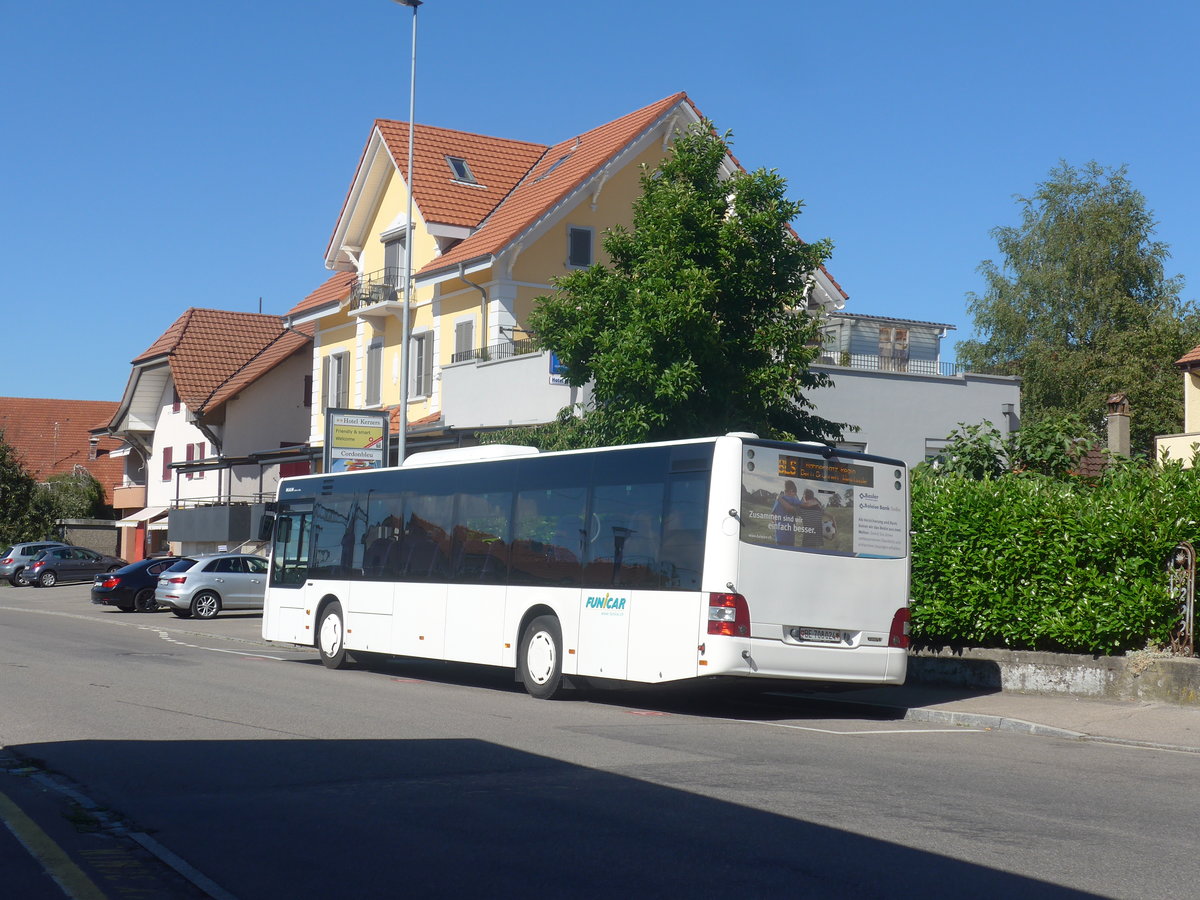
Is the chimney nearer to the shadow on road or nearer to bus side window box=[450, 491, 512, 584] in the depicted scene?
bus side window box=[450, 491, 512, 584]

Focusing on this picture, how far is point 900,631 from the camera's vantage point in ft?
50.5

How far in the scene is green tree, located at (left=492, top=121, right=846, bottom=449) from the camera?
794 inches

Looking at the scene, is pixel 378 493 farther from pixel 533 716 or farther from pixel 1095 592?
pixel 1095 592

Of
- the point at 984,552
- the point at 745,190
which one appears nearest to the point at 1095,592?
the point at 984,552

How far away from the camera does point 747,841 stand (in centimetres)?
747

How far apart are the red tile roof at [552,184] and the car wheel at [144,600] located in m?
11.7

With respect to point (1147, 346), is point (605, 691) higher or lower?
lower

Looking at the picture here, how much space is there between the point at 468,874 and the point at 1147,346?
5164 centimetres

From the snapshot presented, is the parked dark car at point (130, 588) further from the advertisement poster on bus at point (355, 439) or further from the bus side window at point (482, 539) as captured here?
the bus side window at point (482, 539)

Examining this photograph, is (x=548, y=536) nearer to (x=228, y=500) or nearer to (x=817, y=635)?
(x=817, y=635)

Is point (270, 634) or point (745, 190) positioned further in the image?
point (270, 634)

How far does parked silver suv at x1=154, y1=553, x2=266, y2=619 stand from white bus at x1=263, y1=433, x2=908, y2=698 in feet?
59.2

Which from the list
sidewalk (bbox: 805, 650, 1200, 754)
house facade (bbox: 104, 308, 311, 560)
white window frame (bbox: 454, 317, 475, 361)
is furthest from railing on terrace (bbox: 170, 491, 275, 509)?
sidewalk (bbox: 805, 650, 1200, 754)

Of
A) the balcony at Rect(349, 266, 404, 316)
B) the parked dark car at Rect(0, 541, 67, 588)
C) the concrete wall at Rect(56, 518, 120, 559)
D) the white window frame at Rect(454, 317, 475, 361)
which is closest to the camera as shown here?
the white window frame at Rect(454, 317, 475, 361)
